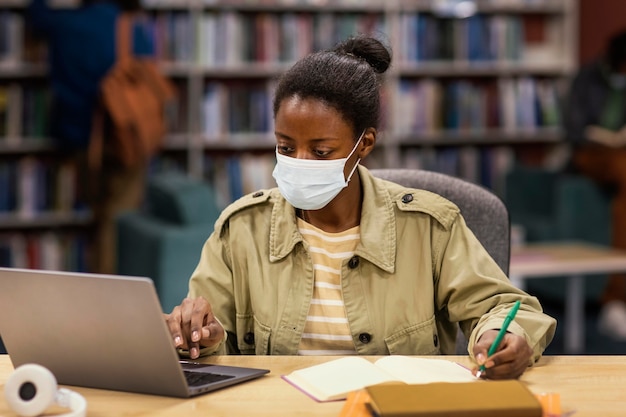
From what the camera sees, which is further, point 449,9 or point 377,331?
point 449,9

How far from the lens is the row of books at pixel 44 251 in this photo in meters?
5.26

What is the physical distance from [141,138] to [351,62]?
10.0 feet

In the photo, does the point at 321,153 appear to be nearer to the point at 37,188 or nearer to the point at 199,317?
the point at 199,317

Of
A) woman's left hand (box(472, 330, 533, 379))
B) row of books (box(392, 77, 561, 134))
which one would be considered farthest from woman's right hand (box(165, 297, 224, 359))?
row of books (box(392, 77, 561, 134))

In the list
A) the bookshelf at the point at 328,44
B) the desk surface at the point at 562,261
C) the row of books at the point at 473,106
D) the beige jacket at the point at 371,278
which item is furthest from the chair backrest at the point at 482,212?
the row of books at the point at 473,106

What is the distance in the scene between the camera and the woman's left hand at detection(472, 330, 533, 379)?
1491 mm

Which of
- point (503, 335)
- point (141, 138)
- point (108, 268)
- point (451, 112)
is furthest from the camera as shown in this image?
point (451, 112)

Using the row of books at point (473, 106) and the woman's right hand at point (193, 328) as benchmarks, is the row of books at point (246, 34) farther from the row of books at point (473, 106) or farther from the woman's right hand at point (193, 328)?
the woman's right hand at point (193, 328)

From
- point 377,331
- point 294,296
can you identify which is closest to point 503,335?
point 377,331

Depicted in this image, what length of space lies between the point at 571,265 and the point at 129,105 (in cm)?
214

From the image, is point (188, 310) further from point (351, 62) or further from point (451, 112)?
point (451, 112)

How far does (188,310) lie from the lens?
164 cm

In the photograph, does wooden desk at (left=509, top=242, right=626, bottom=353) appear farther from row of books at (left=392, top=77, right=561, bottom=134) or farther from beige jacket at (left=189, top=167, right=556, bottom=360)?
beige jacket at (left=189, top=167, right=556, bottom=360)

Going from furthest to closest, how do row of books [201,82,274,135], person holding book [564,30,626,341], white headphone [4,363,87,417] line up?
row of books [201,82,274,135] < person holding book [564,30,626,341] < white headphone [4,363,87,417]
